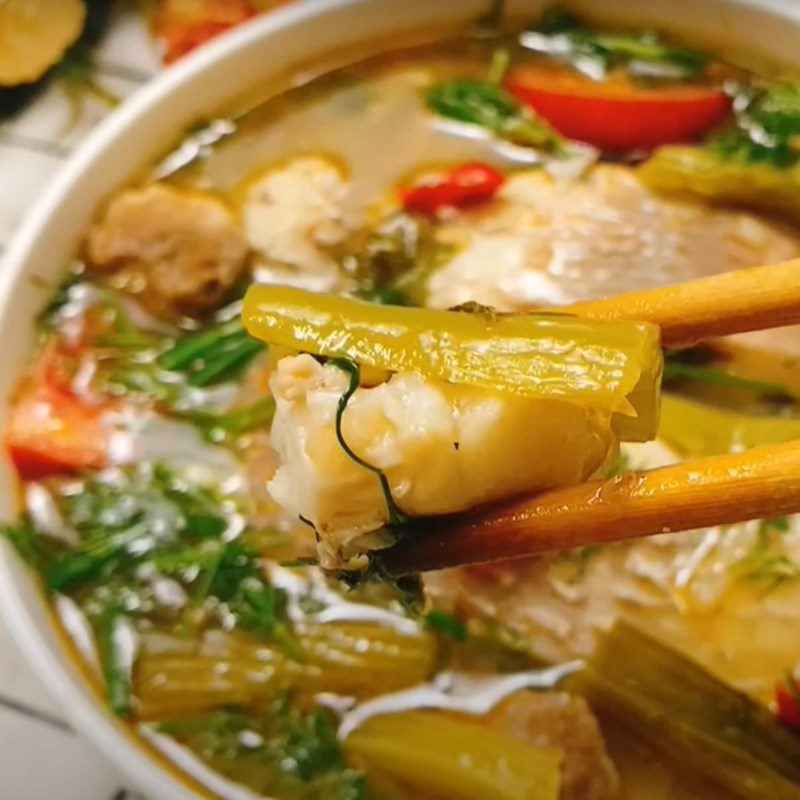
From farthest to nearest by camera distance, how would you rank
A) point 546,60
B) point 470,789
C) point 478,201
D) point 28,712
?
point 546,60
point 478,201
point 28,712
point 470,789

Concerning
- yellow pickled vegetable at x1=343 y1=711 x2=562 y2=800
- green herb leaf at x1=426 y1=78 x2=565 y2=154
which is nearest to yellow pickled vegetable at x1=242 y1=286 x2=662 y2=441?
yellow pickled vegetable at x1=343 y1=711 x2=562 y2=800

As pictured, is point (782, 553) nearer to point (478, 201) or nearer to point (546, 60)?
point (478, 201)

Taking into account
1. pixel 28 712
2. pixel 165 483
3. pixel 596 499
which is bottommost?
pixel 28 712

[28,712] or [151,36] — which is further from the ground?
[151,36]

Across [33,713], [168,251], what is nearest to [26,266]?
[168,251]

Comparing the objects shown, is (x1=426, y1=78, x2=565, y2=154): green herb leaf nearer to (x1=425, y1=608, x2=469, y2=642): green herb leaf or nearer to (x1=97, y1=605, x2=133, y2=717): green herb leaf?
(x1=425, y1=608, x2=469, y2=642): green herb leaf

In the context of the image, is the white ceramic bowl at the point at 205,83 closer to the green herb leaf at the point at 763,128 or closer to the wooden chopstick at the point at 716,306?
the green herb leaf at the point at 763,128

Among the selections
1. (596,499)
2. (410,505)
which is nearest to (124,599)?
(410,505)
